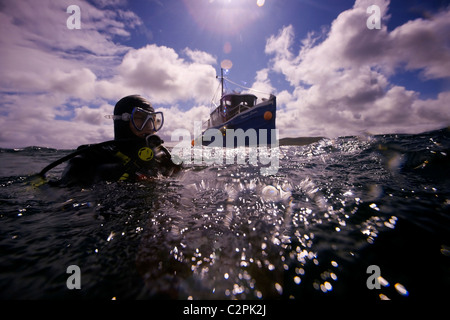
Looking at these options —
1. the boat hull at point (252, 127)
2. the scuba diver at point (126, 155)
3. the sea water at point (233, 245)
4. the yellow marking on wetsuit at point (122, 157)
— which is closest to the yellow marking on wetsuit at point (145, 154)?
the scuba diver at point (126, 155)

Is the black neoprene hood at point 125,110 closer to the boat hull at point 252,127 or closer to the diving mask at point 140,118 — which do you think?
the diving mask at point 140,118

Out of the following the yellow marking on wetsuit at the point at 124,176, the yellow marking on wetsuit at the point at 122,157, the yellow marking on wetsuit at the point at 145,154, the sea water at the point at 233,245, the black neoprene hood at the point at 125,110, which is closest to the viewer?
the sea water at the point at 233,245

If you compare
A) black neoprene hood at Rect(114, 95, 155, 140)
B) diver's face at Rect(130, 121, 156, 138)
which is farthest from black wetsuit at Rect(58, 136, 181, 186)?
black neoprene hood at Rect(114, 95, 155, 140)

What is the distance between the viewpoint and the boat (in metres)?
17.8

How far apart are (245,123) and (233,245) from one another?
17947 mm

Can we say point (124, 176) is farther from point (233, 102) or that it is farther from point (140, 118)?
point (233, 102)

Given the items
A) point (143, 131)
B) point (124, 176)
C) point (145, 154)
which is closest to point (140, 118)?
point (143, 131)

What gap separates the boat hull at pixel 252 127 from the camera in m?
17.8

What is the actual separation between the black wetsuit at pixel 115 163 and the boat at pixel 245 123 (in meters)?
15.4

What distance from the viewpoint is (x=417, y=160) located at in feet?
11.4

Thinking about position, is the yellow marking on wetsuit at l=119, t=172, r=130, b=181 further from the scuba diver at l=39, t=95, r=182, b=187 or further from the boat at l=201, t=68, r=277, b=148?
the boat at l=201, t=68, r=277, b=148
